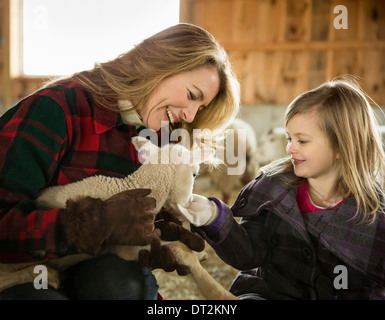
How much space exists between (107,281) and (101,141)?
14.9 inches

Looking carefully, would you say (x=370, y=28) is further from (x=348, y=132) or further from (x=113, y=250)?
(x=113, y=250)

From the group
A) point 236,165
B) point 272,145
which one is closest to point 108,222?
point 236,165

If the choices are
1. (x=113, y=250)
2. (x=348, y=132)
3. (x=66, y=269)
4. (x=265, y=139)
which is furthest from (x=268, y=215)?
(x=265, y=139)

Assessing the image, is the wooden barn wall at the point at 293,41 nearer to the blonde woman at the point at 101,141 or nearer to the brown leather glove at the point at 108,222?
the blonde woman at the point at 101,141

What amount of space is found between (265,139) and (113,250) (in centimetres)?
281

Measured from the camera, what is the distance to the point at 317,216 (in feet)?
3.63

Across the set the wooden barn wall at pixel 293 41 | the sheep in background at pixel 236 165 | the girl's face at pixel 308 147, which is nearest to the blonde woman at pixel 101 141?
the girl's face at pixel 308 147

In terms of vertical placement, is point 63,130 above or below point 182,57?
below

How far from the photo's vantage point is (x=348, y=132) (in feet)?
3.65

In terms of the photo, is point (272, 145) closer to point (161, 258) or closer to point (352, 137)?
point (352, 137)

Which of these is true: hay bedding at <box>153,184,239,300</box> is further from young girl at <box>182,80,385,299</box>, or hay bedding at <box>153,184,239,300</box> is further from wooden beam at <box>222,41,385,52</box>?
wooden beam at <box>222,41,385,52</box>
